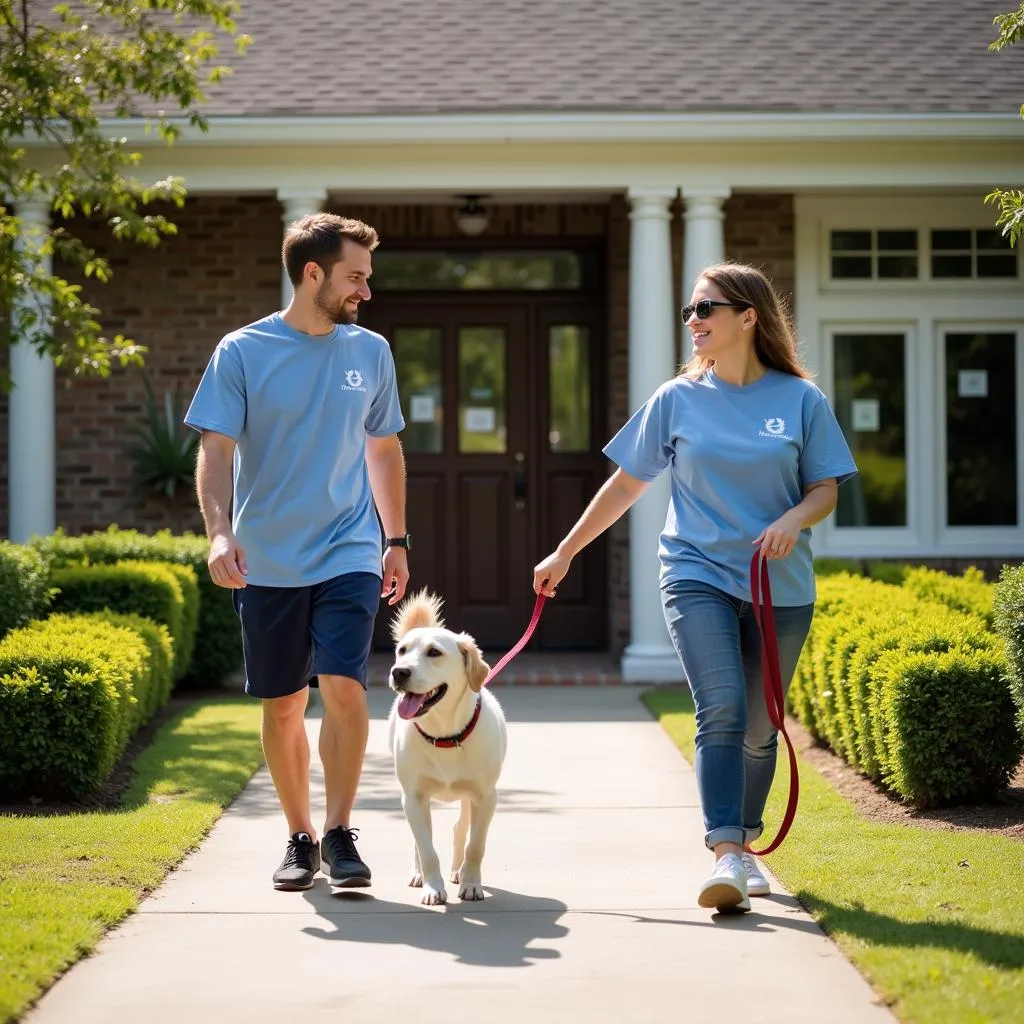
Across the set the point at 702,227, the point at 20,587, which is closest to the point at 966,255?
the point at 702,227

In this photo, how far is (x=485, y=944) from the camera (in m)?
4.38

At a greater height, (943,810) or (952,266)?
(952,266)

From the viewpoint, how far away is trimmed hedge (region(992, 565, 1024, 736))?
233 inches

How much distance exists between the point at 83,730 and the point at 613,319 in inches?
245

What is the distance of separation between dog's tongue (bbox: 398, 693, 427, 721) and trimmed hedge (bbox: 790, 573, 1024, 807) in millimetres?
2383

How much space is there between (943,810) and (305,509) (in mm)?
2957

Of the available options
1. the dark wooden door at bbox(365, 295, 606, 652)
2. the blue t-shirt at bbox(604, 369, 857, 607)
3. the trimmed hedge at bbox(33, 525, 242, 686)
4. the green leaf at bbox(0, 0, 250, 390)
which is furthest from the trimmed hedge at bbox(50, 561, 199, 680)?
the blue t-shirt at bbox(604, 369, 857, 607)

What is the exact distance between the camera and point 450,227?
39.3 ft

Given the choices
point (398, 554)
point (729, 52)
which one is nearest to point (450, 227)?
point (729, 52)

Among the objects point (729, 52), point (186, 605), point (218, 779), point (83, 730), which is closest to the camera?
point (83, 730)

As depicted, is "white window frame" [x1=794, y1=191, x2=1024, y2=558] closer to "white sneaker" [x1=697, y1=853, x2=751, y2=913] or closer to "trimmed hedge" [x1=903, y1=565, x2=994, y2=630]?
"trimmed hedge" [x1=903, y1=565, x2=994, y2=630]

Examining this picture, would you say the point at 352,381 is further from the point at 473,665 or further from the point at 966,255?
the point at 966,255

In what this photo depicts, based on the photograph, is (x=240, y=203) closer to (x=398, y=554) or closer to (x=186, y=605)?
(x=186, y=605)

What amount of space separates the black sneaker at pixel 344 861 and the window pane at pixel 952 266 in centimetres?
805
